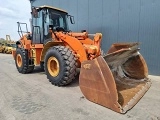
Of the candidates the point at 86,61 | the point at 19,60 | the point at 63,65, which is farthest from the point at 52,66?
the point at 19,60

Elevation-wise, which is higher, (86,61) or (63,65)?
(86,61)

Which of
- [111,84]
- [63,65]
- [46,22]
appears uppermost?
[46,22]

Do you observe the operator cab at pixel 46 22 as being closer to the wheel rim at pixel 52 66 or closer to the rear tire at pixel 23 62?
the rear tire at pixel 23 62

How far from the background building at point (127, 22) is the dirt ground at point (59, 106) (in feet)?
7.70

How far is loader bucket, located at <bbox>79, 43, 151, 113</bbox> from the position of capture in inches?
141

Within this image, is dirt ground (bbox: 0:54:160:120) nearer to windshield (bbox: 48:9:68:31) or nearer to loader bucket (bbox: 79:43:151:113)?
loader bucket (bbox: 79:43:151:113)

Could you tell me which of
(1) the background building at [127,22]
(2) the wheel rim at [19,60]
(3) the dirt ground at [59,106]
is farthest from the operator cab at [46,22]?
(1) the background building at [127,22]

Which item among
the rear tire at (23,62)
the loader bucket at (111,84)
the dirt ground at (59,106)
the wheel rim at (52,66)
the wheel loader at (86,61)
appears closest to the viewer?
the dirt ground at (59,106)

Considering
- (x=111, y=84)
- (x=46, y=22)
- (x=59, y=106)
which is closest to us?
(x=111, y=84)

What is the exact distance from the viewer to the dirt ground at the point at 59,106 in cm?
339

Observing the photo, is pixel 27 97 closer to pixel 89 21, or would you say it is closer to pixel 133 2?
pixel 133 2

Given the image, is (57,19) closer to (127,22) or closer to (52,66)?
(52,66)

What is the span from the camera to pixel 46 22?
6.49m

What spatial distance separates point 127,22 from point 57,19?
3089 mm
